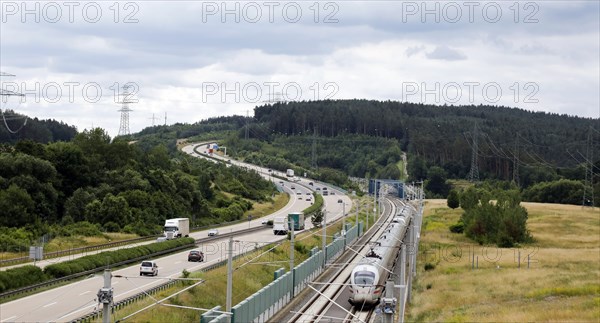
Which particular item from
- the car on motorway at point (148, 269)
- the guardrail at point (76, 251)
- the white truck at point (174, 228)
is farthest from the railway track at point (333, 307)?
the white truck at point (174, 228)

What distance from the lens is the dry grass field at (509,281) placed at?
1705 inches

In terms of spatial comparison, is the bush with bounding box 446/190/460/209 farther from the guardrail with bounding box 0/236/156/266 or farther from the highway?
the guardrail with bounding box 0/236/156/266

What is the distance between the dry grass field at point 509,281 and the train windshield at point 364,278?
10.4 feet

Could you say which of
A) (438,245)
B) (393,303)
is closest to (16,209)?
(438,245)

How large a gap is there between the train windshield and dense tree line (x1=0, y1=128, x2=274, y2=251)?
39696 mm

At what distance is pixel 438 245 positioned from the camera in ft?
320

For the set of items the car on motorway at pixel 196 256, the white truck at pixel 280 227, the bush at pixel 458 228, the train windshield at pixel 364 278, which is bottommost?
the bush at pixel 458 228

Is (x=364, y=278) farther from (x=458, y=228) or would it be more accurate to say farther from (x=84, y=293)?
(x=458, y=228)

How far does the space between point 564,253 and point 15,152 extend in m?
68.3

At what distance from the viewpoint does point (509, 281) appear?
6062cm

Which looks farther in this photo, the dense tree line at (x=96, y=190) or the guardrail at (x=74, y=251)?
the dense tree line at (x=96, y=190)

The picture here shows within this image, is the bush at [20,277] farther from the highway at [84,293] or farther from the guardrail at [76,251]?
the guardrail at [76,251]

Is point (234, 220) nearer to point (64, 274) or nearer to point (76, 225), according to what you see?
point (76, 225)

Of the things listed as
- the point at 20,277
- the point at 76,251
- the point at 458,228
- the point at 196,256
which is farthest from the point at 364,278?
the point at 458,228
